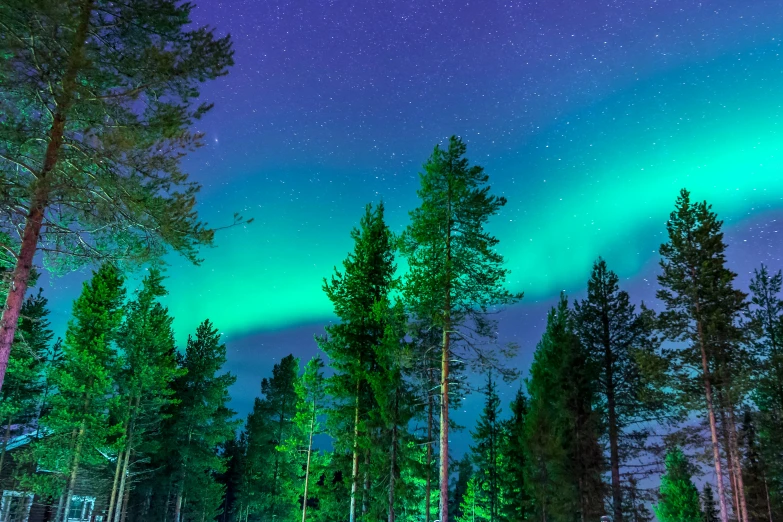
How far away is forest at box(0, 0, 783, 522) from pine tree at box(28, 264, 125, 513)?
0.11 meters

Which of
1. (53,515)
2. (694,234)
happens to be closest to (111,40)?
(694,234)

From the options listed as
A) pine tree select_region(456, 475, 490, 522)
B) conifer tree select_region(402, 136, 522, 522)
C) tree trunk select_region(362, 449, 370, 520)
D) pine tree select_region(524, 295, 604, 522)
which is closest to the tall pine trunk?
conifer tree select_region(402, 136, 522, 522)

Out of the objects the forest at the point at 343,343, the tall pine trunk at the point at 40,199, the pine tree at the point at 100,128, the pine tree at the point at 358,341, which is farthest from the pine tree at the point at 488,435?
the tall pine trunk at the point at 40,199

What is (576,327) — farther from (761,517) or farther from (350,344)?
(761,517)

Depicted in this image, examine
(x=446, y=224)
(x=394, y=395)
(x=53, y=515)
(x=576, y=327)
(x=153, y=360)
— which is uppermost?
(x=446, y=224)

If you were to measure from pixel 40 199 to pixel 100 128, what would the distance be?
208 centimetres

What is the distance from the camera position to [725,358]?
69.4ft

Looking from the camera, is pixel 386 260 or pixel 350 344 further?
pixel 386 260

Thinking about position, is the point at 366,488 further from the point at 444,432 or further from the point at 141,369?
the point at 141,369

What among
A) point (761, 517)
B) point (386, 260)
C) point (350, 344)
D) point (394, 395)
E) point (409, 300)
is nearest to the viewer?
point (409, 300)

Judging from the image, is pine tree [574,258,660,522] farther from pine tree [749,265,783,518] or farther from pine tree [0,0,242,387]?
pine tree [0,0,242,387]

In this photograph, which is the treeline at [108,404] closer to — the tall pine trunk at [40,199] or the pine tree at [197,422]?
the pine tree at [197,422]

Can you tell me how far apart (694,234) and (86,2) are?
A: 23962 mm

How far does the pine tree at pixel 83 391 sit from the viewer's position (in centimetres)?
2400
